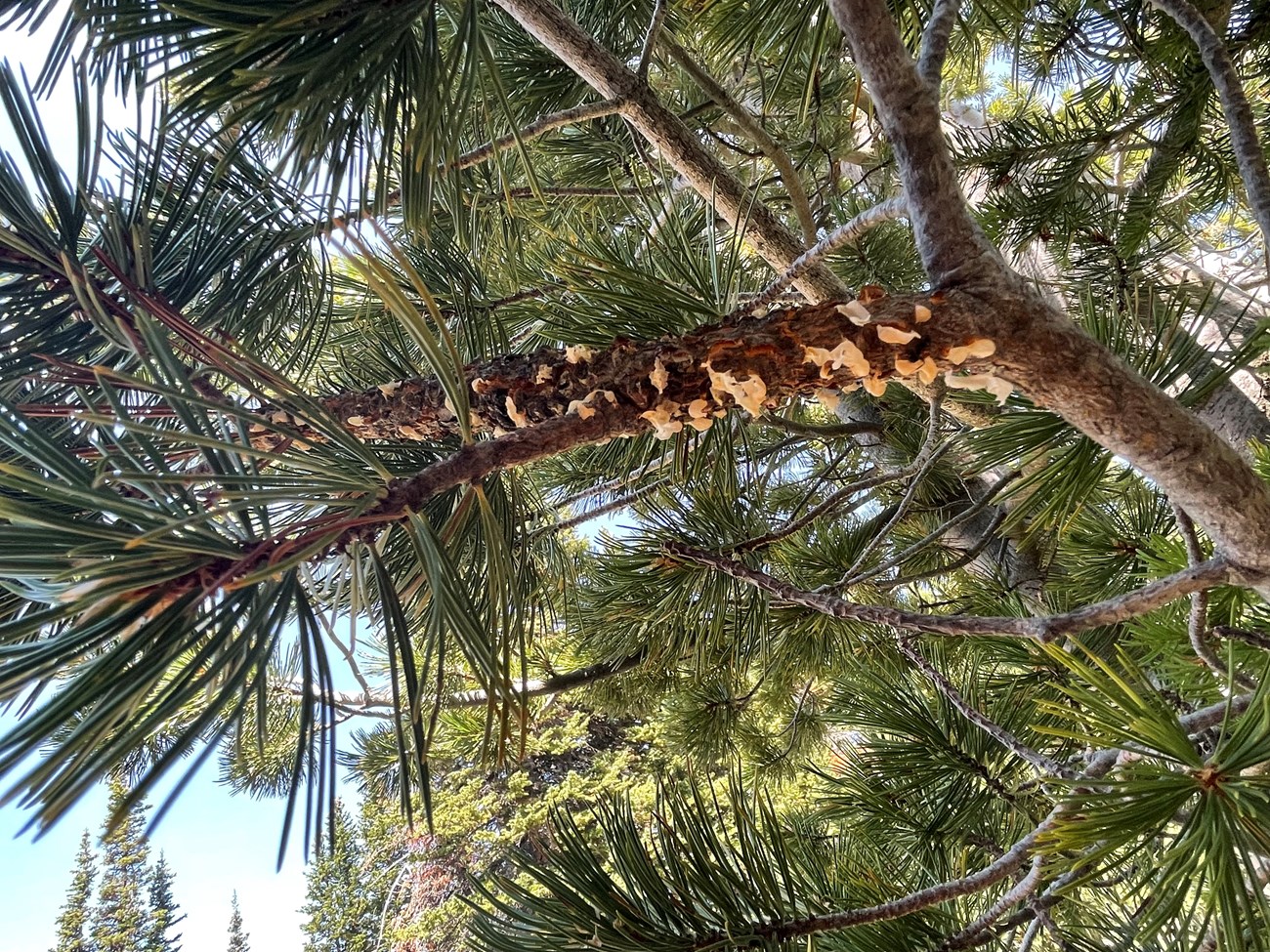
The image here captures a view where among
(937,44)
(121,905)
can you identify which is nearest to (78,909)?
(121,905)

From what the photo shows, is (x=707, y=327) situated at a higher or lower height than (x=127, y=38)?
lower

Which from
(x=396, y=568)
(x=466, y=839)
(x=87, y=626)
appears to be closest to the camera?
(x=87, y=626)

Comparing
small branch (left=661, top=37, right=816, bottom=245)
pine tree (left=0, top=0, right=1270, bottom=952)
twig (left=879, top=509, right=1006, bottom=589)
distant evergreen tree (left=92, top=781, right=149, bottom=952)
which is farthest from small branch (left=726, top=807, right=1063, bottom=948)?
distant evergreen tree (left=92, top=781, right=149, bottom=952)

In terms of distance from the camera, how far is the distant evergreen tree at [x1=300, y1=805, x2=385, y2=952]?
2.49 metres

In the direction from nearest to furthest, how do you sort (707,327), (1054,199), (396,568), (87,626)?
(87,626) → (707,327) → (396,568) → (1054,199)

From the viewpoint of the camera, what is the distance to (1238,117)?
1.24 feet

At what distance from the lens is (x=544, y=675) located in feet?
4.42

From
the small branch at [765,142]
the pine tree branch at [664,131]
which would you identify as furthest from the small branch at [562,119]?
the small branch at [765,142]

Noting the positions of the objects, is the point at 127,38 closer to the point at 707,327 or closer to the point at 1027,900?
the point at 707,327

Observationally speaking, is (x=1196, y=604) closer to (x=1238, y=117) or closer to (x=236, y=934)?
(x=1238, y=117)

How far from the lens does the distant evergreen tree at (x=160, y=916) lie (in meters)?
2.20

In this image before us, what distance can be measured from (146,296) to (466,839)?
8.60 ft

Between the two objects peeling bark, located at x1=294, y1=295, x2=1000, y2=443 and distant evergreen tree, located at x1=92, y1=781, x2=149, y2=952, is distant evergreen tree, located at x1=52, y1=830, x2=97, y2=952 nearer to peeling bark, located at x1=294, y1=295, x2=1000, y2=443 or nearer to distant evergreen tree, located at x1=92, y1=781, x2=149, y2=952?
distant evergreen tree, located at x1=92, y1=781, x2=149, y2=952

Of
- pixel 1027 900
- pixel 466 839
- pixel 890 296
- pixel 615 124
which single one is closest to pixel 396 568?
pixel 890 296
